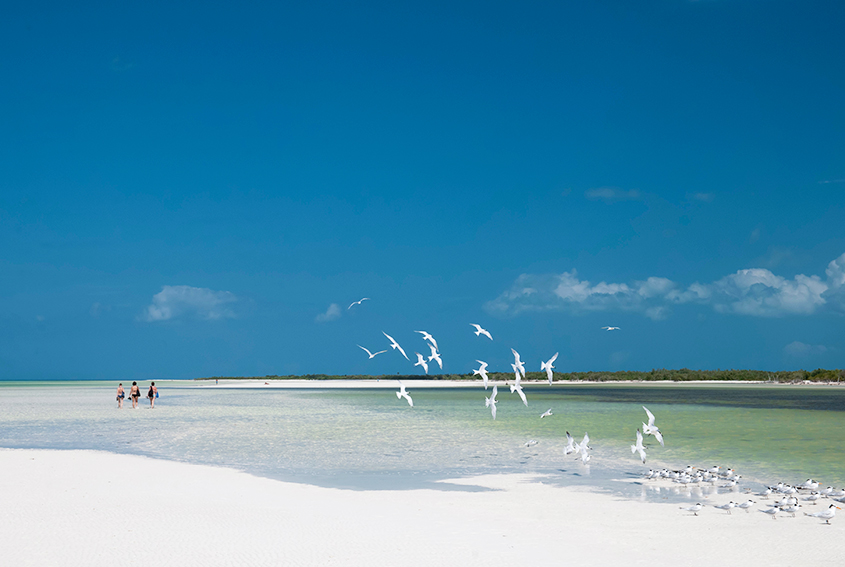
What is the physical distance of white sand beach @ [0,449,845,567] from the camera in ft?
32.6

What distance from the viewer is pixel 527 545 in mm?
10562

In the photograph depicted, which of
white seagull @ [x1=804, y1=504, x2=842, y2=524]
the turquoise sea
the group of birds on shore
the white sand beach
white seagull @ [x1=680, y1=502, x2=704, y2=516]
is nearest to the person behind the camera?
the white sand beach

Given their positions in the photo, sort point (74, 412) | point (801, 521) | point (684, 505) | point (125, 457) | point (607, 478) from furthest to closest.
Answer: point (74, 412) → point (125, 457) → point (607, 478) → point (684, 505) → point (801, 521)

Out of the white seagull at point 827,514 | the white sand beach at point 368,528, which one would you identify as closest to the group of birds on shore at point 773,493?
the white seagull at point 827,514

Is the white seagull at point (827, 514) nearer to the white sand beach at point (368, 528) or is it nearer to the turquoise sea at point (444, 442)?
→ the white sand beach at point (368, 528)

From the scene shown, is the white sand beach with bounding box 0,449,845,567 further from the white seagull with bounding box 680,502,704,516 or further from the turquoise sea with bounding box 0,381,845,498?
the turquoise sea with bounding box 0,381,845,498

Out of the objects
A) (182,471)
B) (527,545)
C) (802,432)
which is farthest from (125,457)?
(802,432)

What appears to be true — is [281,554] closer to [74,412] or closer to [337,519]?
[337,519]

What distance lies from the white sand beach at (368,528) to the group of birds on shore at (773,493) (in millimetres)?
234

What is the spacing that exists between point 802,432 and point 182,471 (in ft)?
76.9

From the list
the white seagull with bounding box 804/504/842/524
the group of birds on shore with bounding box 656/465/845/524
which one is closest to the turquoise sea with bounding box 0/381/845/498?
the group of birds on shore with bounding box 656/465/845/524

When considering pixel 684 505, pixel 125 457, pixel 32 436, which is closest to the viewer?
pixel 684 505

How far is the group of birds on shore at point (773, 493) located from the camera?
41.8 ft

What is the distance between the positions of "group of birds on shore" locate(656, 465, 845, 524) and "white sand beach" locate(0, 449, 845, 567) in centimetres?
23
